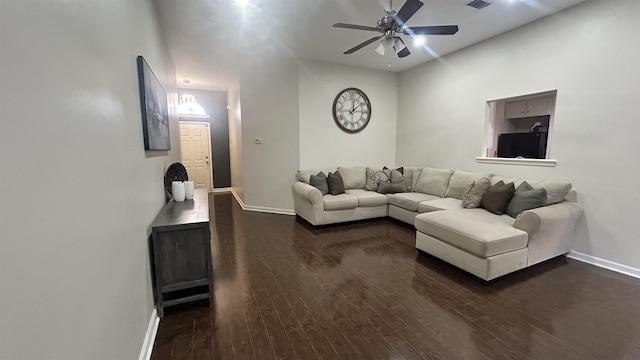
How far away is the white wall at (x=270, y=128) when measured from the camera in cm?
493

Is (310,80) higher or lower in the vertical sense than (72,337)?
higher

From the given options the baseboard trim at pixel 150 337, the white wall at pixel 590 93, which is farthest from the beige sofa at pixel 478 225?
the baseboard trim at pixel 150 337

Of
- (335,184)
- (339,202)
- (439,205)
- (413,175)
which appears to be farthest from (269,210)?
(439,205)

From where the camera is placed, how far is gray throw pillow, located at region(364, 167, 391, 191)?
16.1ft

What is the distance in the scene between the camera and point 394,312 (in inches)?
84.1

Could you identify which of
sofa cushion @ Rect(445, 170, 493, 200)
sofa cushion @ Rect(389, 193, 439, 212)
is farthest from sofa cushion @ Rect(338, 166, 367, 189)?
sofa cushion @ Rect(445, 170, 493, 200)

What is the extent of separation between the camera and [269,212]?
5230 millimetres

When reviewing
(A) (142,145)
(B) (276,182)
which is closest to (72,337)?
(A) (142,145)

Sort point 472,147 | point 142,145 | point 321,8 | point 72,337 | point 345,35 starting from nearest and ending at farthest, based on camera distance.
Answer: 1. point 72,337
2. point 142,145
3. point 321,8
4. point 345,35
5. point 472,147

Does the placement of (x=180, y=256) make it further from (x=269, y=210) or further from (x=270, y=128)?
(x=270, y=128)

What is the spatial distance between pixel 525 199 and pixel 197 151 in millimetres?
7213

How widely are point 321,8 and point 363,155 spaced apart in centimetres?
307

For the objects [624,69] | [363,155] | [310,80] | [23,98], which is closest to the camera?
[23,98]

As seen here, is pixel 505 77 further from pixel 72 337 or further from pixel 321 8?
pixel 72 337
